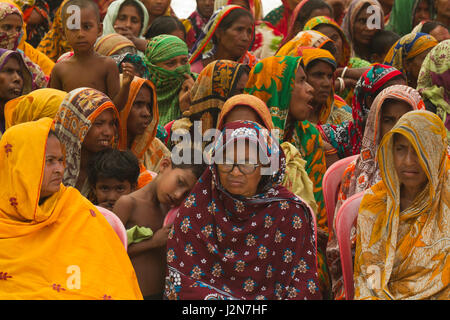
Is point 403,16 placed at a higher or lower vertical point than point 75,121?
higher

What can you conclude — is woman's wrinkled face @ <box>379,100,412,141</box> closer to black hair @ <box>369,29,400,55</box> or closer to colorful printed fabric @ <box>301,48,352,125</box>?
colorful printed fabric @ <box>301,48,352,125</box>

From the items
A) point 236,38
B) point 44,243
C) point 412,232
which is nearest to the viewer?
point 44,243

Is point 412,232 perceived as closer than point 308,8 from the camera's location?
Yes

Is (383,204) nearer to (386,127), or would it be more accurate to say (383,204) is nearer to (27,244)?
(386,127)

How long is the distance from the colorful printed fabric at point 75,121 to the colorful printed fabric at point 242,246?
3.34ft

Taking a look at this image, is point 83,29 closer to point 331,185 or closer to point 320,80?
point 320,80

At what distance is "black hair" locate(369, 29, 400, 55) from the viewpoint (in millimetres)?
7414

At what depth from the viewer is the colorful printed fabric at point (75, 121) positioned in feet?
15.6

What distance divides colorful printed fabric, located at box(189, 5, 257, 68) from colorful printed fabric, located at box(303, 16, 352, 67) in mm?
622

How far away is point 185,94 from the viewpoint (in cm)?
622

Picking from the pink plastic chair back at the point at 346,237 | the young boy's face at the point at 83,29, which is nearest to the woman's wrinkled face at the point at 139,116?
the young boy's face at the point at 83,29

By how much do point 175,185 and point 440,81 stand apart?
7.78 feet

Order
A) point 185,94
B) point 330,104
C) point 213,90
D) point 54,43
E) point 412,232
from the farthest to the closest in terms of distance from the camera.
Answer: point 54,43 < point 185,94 < point 330,104 < point 213,90 < point 412,232

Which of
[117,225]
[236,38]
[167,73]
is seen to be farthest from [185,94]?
[117,225]
